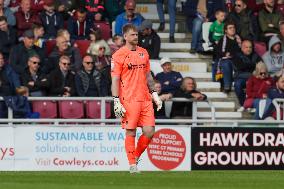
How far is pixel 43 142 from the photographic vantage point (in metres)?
21.6

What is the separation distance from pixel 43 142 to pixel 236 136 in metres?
3.61

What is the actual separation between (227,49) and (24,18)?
446 cm

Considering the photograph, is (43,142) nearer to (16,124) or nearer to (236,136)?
(16,124)

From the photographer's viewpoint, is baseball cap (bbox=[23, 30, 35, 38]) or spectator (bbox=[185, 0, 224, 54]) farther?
spectator (bbox=[185, 0, 224, 54])

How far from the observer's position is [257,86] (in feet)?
79.8

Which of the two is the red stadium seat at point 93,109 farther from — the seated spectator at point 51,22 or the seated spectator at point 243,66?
the seated spectator at point 243,66

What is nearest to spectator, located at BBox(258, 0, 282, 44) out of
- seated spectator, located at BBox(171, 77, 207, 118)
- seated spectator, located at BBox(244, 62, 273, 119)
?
seated spectator, located at BBox(244, 62, 273, 119)

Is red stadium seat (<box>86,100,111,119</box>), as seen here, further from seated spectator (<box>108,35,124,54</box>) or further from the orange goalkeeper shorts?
the orange goalkeeper shorts

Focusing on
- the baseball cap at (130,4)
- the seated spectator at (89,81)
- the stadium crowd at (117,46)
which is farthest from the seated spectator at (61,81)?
the baseball cap at (130,4)

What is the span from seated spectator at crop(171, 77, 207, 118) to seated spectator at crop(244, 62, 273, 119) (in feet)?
3.95

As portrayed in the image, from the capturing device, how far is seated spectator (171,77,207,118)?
2348 cm

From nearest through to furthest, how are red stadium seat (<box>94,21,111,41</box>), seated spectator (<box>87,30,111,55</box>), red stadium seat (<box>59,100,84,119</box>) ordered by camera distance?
1. red stadium seat (<box>59,100,84,119</box>)
2. seated spectator (<box>87,30,111,55</box>)
3. red stadium seat (<box>94,21,111,41</box>)

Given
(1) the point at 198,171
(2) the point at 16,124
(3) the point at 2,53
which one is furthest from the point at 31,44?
(1) the point at 198,171

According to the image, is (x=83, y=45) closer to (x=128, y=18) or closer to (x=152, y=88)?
(x=128, y=18)
